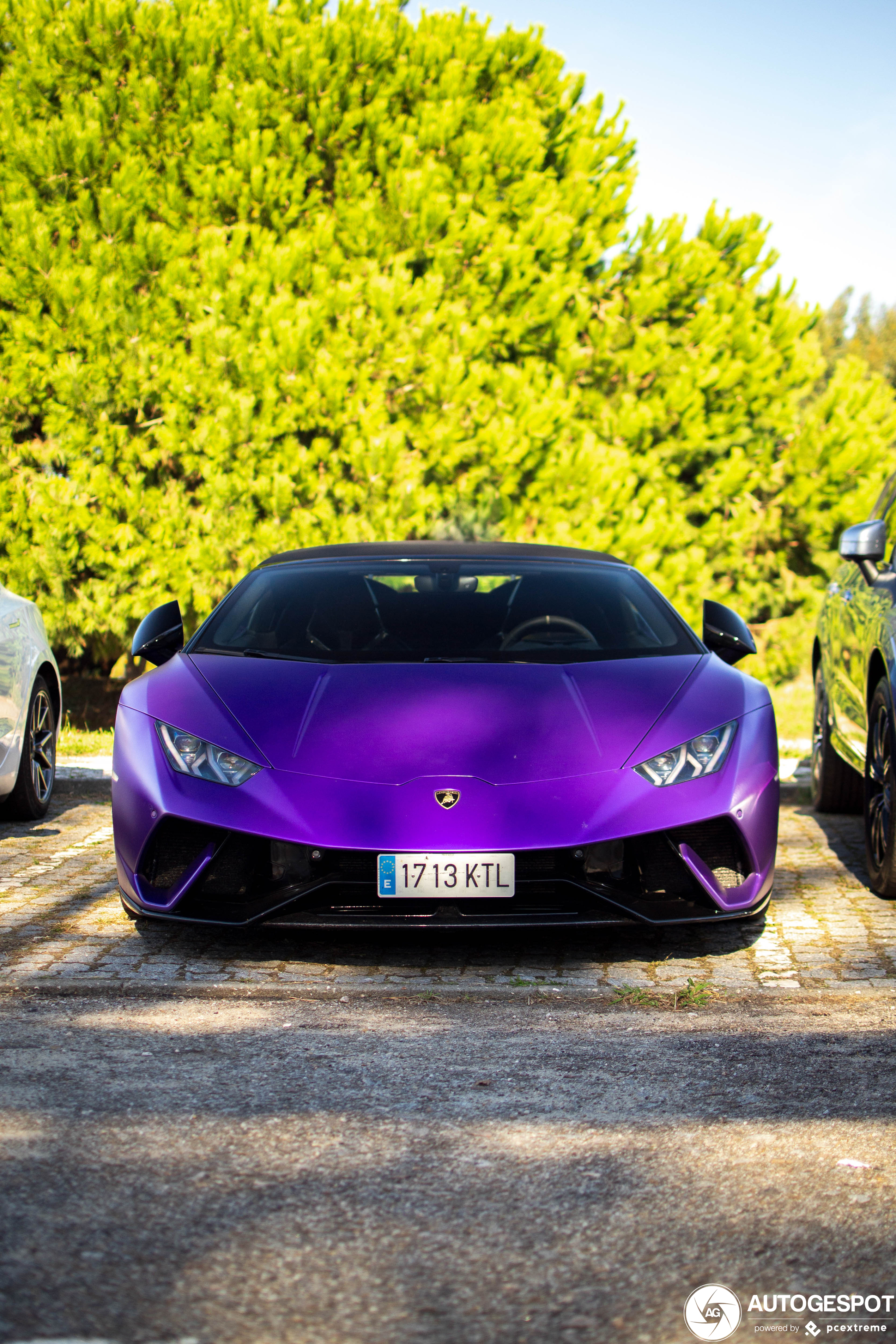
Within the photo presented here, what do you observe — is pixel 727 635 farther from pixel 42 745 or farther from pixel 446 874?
pixel 42 745

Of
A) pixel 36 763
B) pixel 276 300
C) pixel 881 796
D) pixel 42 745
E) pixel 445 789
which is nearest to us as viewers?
pixel 445 789

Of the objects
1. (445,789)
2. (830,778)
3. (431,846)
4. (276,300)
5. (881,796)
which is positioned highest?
(276,300)

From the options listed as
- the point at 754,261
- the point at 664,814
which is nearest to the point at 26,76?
the point at 754,261

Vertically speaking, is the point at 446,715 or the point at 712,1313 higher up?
the point at 446,715

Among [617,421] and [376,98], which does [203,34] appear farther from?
[617,421]

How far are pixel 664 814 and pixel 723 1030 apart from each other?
691 mm

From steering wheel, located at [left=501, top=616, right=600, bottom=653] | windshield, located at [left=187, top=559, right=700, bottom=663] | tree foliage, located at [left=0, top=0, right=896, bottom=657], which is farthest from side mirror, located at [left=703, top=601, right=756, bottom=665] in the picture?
tree foliage, located at [left=0, top=0, right=896, bottom=657]

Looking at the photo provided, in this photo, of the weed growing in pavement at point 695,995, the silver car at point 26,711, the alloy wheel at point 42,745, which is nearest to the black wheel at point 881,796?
the weed growing in pavement at point 695,995

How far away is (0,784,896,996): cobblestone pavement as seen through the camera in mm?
4008

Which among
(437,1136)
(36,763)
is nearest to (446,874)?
(437,1136)

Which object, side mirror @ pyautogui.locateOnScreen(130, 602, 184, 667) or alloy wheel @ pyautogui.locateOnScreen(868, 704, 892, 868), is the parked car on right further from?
side mirror @ pyautogui.locateOnScreen(130, 602, 184, 667)

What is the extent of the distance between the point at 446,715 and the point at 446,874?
0.59 metres

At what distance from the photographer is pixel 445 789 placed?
3926mm
